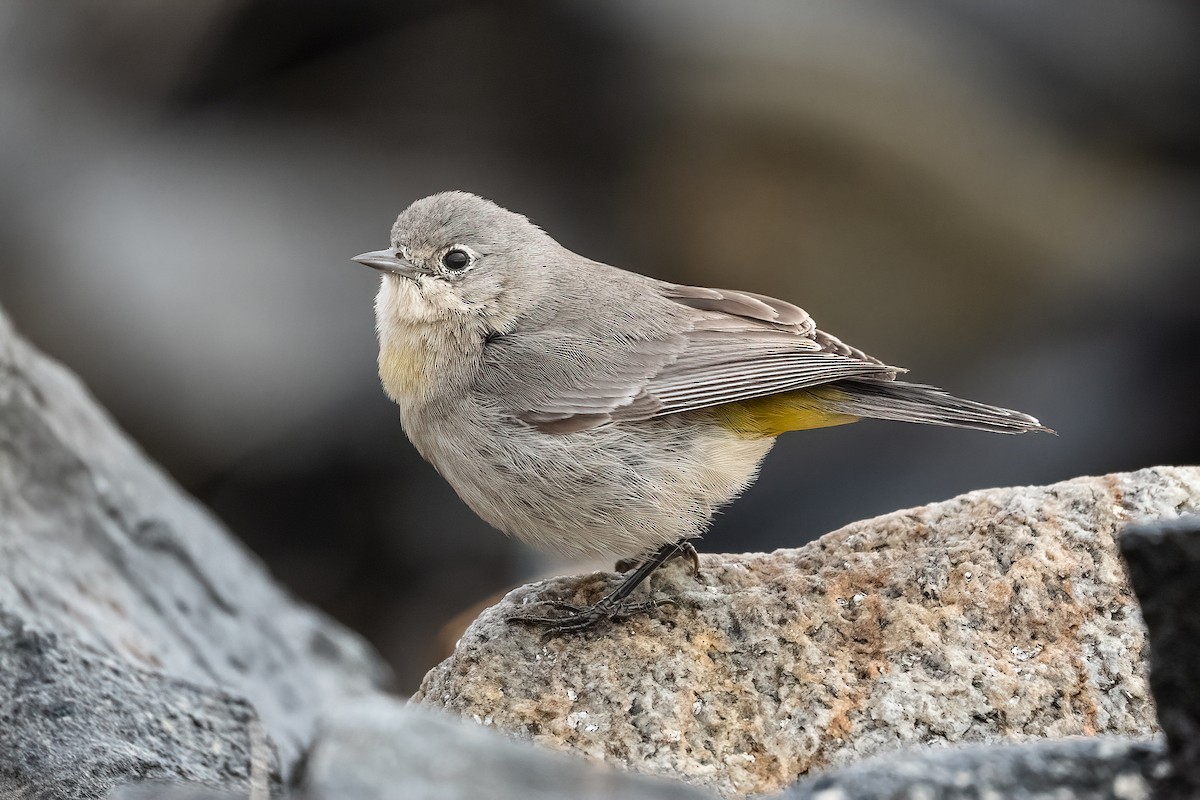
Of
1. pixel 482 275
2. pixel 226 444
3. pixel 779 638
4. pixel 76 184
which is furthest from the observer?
pixel 76 184

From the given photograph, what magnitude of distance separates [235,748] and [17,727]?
0.73 metres

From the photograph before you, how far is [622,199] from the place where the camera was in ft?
35.2

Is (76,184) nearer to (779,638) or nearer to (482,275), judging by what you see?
(482,275)

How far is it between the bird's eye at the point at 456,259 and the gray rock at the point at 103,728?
1.98m

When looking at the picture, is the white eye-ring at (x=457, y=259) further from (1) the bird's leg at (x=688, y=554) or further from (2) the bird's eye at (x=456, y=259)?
(1) the bird's leg at (x=688, y=554)

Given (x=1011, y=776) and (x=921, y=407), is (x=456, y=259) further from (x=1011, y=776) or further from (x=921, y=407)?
(x=1011, y=776)

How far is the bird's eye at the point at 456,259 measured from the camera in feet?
17.3

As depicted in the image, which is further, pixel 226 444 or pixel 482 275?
pixel 226 444

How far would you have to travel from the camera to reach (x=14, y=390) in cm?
568

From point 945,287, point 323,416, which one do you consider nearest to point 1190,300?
point 945,287

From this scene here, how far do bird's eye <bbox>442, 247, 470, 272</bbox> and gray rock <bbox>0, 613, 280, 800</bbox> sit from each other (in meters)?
1.98

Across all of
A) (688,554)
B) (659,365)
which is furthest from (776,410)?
(688,554)

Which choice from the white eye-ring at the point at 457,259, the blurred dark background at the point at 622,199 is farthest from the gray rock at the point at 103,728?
the blurred dark background at the point at 622,199

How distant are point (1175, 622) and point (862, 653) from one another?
176 centimetres
